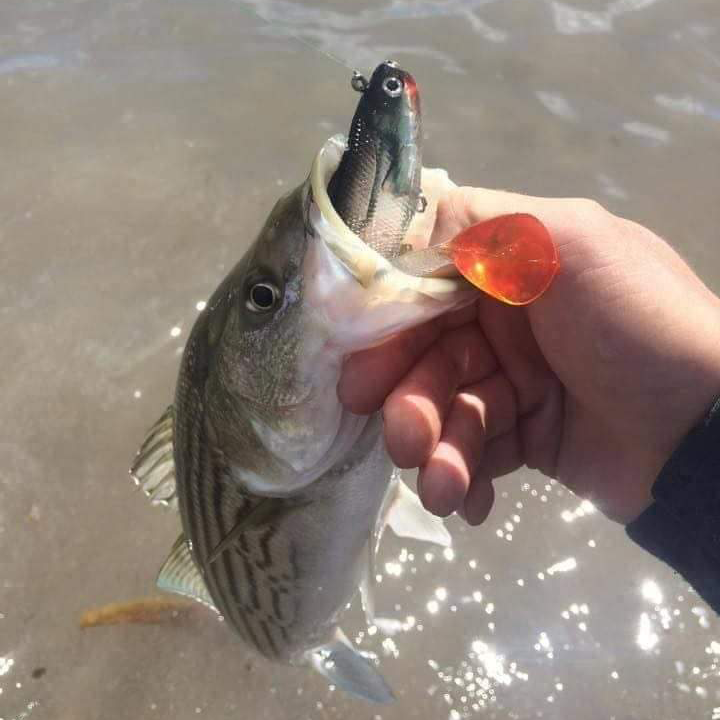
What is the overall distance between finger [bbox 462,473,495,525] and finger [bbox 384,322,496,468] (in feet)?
1.25

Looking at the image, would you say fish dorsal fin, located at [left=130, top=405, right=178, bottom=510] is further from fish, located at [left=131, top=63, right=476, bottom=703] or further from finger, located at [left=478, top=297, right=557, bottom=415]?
finger, located at [left=478, top=297, right=557, bottom=415]

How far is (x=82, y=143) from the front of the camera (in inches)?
167

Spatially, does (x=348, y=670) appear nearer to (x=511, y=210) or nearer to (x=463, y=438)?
(x=463, y=438)

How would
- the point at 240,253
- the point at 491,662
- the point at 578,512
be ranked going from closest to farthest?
the point at 491,662 → the point at 578,512 → the point at 240,253

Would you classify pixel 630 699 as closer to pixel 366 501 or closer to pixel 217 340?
pixel 366 501

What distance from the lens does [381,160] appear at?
1.37 m

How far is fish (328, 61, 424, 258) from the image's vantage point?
1.35 metres

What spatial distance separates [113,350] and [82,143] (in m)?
1.60

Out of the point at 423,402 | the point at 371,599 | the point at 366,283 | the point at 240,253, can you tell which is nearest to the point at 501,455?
the point at 371,599

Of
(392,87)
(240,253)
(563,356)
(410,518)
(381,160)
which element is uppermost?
(392,87)

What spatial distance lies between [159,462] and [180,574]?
1.24 feet

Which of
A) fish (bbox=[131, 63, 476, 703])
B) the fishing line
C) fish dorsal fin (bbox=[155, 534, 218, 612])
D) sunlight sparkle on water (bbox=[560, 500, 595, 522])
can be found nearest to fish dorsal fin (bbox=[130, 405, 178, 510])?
fish (bbox=[131, 63, 476, 703])

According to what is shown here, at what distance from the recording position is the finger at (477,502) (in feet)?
6.73

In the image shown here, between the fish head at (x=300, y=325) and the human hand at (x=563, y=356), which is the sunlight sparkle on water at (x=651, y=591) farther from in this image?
the fish head at (x=300, y=325)
